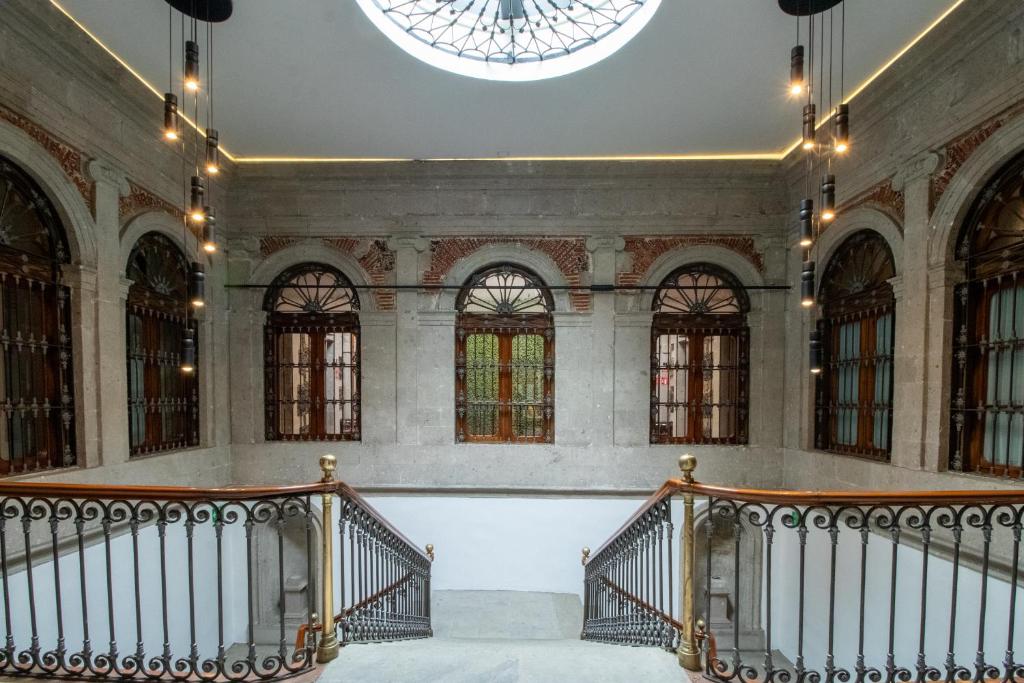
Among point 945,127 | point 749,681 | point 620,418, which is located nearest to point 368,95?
point 620,418

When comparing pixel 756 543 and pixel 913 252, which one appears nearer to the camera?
pixel 913 252

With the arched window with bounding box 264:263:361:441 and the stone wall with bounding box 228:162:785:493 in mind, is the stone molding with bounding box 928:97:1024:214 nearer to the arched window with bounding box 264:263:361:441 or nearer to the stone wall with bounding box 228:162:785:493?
the stone wall with bounding box 228:162:785:493

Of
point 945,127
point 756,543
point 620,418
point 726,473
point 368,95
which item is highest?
point 368,95

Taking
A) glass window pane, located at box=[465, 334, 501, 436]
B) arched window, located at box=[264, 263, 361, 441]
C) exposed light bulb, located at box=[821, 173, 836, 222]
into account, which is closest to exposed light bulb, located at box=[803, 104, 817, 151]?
exposed light bulb, located at box=[821, 173, 836, 222]

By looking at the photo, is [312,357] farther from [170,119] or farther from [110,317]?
[170,119]

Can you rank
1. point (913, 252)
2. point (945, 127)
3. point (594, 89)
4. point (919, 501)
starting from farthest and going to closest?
point (594, 89) → point (913, 252) → point (945, 127) → point (919, 501)

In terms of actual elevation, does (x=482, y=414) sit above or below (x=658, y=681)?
above

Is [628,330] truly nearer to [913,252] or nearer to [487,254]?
[487,254]

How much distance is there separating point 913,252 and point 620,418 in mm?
3112

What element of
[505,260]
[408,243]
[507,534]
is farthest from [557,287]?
[507,534]

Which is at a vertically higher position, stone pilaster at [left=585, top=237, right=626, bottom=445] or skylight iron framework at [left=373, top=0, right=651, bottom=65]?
skylight iron framework at [left=373, top=0, right=651, bottom=65]

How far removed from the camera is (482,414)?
6102 millimetres

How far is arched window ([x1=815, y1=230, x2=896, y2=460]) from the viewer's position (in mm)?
4676

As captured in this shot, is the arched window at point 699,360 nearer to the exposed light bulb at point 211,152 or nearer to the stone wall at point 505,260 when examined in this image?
the stone wall at point 505,260
